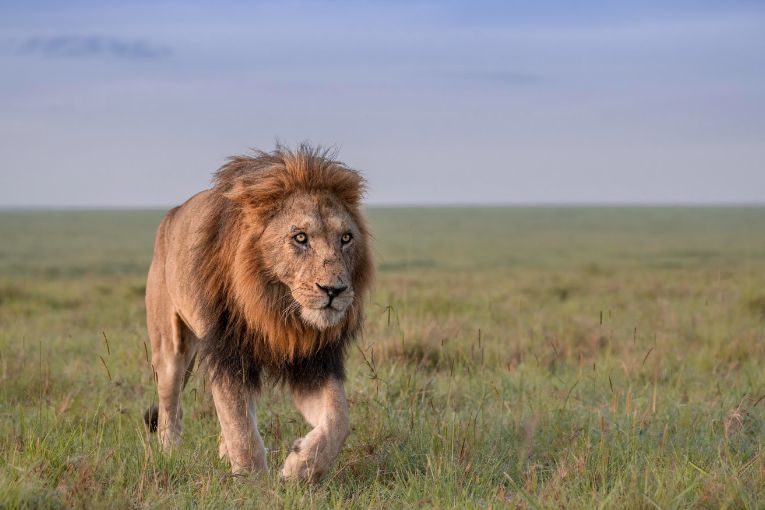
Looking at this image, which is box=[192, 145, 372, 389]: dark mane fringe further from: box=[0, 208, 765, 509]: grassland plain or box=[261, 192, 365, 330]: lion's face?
box=[0, 208, 765, 509]: grassland plain

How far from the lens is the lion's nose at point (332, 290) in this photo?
13.8 ft

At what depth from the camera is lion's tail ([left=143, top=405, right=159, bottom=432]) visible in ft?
18.1

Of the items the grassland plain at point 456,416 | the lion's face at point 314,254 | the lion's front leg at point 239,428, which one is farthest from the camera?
the lion's front leg at point 239,428

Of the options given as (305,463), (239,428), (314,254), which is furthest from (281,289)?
(305,463)

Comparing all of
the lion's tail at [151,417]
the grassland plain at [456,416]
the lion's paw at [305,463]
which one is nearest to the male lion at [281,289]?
the lion's paw at [305,463]

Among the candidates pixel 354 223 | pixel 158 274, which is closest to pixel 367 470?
pixel 354 223

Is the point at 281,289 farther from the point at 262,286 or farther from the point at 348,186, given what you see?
the point at 348,186

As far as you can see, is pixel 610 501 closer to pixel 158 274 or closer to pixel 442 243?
pixel 158 274

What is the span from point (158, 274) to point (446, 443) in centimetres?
218

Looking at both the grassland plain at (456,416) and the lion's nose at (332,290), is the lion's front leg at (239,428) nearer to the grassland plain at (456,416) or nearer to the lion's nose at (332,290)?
the grassland plain at (456,416)

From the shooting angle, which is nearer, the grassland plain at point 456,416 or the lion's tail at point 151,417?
the grassland plain at point 456,416

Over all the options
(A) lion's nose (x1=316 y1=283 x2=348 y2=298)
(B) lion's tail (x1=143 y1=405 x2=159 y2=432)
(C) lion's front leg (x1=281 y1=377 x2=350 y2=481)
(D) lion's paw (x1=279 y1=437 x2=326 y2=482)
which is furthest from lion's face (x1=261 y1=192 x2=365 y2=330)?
(B) lion's tail (x1=143 y1=405 x2=159 y2=432)

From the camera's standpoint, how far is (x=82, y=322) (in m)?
11.0

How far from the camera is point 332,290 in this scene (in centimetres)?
423
